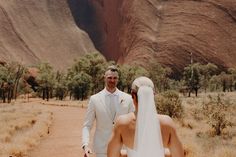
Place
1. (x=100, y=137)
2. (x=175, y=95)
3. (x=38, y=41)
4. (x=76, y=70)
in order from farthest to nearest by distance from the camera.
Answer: (x=38, y=41)
(x=76, y=70)
(x=175, y=95)
(x=100, y=137)

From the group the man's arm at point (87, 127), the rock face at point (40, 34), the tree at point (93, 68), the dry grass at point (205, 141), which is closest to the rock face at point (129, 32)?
the rock face at point (40, 34)

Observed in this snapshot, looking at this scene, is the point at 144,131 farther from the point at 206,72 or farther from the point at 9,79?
the point at 206,72

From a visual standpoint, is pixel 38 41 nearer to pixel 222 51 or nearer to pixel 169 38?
pixel 169 38

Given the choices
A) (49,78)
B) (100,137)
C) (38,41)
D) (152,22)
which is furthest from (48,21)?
(100,137)

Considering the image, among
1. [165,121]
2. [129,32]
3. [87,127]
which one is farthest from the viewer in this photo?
[129,32]

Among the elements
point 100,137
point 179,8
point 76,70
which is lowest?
point 100,137

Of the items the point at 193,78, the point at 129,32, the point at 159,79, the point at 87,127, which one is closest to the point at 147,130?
the point at 87,127

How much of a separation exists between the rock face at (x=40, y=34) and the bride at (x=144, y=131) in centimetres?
9891

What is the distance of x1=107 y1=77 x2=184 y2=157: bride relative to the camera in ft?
13.3

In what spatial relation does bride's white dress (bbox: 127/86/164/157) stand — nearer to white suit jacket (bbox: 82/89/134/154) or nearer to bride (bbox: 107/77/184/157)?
bride (bbox: 107/77/184/157)

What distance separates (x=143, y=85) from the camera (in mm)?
4238

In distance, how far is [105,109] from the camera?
21.1 ft

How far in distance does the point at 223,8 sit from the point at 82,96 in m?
46.6

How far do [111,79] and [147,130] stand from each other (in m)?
2.37
